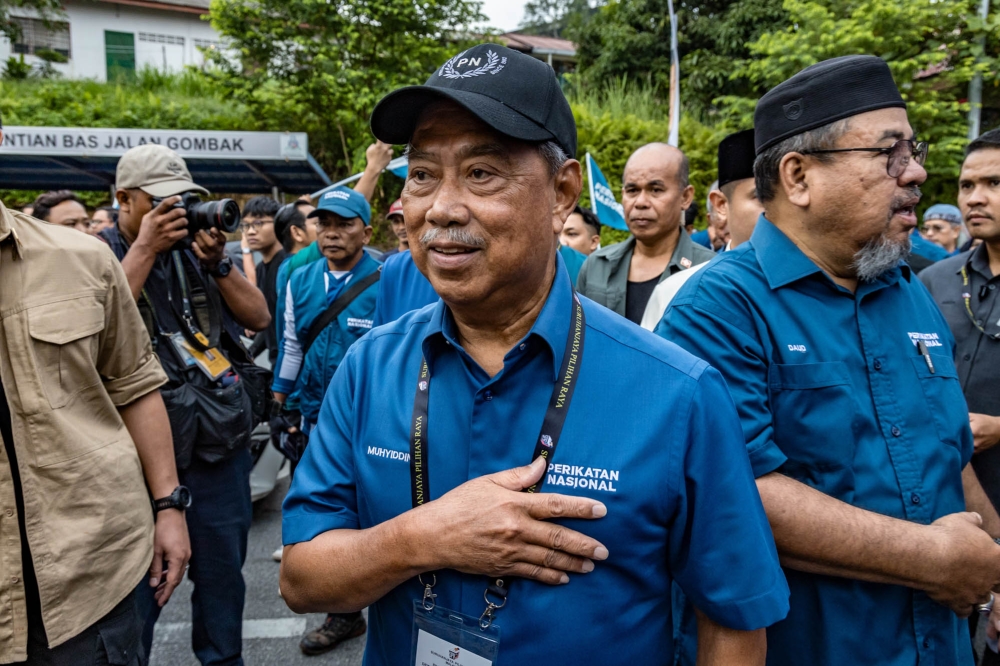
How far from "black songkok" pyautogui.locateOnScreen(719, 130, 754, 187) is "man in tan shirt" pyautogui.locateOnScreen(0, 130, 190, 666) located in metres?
2.58

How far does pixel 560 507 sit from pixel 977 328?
277cm

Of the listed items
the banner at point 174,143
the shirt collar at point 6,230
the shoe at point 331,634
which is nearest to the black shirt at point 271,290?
the shoe at point 331,634

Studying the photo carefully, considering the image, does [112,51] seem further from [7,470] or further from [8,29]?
[7,470]

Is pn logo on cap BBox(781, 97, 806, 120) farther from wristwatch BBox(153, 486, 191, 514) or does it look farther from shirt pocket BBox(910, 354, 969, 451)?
wristwatch BBox(153, 486, 191, 514)

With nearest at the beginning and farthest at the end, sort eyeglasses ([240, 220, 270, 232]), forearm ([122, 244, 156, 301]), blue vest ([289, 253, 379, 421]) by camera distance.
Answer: forearm ([122, 244, 156, 301]) < blue vest ([289, 253, 379, 421]) < eyeglasses ([240, 220, 270, 232])

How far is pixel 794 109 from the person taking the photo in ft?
6.02

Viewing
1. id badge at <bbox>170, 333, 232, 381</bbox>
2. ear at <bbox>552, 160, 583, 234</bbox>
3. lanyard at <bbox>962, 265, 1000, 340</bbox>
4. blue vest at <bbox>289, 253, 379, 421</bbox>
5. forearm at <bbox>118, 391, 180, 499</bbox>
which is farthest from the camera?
blue vest at <bbox>289, 253, 379, 421</bbox>

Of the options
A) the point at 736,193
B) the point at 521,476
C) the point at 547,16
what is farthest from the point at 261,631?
the point at 547,16

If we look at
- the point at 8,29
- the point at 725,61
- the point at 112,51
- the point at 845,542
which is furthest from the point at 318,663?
the point at 112,51

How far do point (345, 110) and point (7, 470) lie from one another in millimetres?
16347

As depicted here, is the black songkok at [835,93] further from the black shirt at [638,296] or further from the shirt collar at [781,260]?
the black shirt at [638,296]

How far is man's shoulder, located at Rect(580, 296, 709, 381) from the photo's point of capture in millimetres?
1325

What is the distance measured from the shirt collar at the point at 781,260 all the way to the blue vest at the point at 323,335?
2.48 metres

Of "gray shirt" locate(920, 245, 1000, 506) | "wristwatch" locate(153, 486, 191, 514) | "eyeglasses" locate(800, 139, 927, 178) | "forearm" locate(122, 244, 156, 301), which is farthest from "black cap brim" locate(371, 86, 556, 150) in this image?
"gray shirt" locate(920, 245, 1000, 506)
